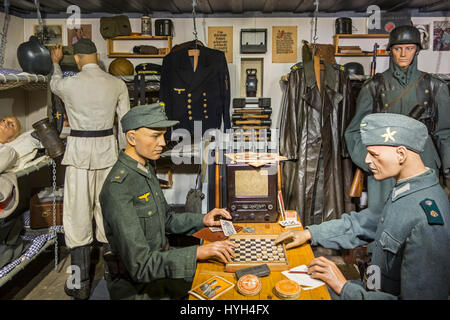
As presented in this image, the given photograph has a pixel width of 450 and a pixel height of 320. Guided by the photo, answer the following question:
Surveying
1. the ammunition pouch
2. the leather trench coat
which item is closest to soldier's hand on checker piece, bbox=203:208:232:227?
the ammunition pouch

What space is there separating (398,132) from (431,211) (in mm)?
408

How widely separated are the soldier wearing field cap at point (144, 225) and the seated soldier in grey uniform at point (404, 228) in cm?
79

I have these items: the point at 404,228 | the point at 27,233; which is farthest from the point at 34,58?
the point at 404,228

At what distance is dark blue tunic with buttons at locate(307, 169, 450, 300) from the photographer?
5.57 feet

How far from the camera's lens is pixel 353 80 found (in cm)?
462

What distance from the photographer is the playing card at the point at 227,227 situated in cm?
254

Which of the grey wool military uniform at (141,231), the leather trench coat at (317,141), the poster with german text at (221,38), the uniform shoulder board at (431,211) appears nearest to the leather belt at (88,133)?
the grey wool military uniform at (141,231)

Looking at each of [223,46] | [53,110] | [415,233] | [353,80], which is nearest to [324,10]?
[353,80]

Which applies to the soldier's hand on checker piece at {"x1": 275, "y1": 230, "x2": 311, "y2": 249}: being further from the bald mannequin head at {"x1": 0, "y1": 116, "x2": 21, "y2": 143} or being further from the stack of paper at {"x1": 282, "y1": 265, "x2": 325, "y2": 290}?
the bald mannequin head at {"x1": 0, "y1": 116, "x2": 21, "y2": 143}

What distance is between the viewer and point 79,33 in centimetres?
527

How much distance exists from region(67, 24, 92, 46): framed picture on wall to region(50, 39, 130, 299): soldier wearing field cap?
149cm

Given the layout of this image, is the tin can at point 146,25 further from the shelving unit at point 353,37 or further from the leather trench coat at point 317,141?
the shelving unit at point 353,37

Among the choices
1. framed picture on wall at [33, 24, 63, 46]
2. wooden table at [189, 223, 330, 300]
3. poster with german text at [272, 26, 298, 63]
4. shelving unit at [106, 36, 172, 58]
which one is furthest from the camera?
framed picture on wall at [33, 24, 63, 46]
